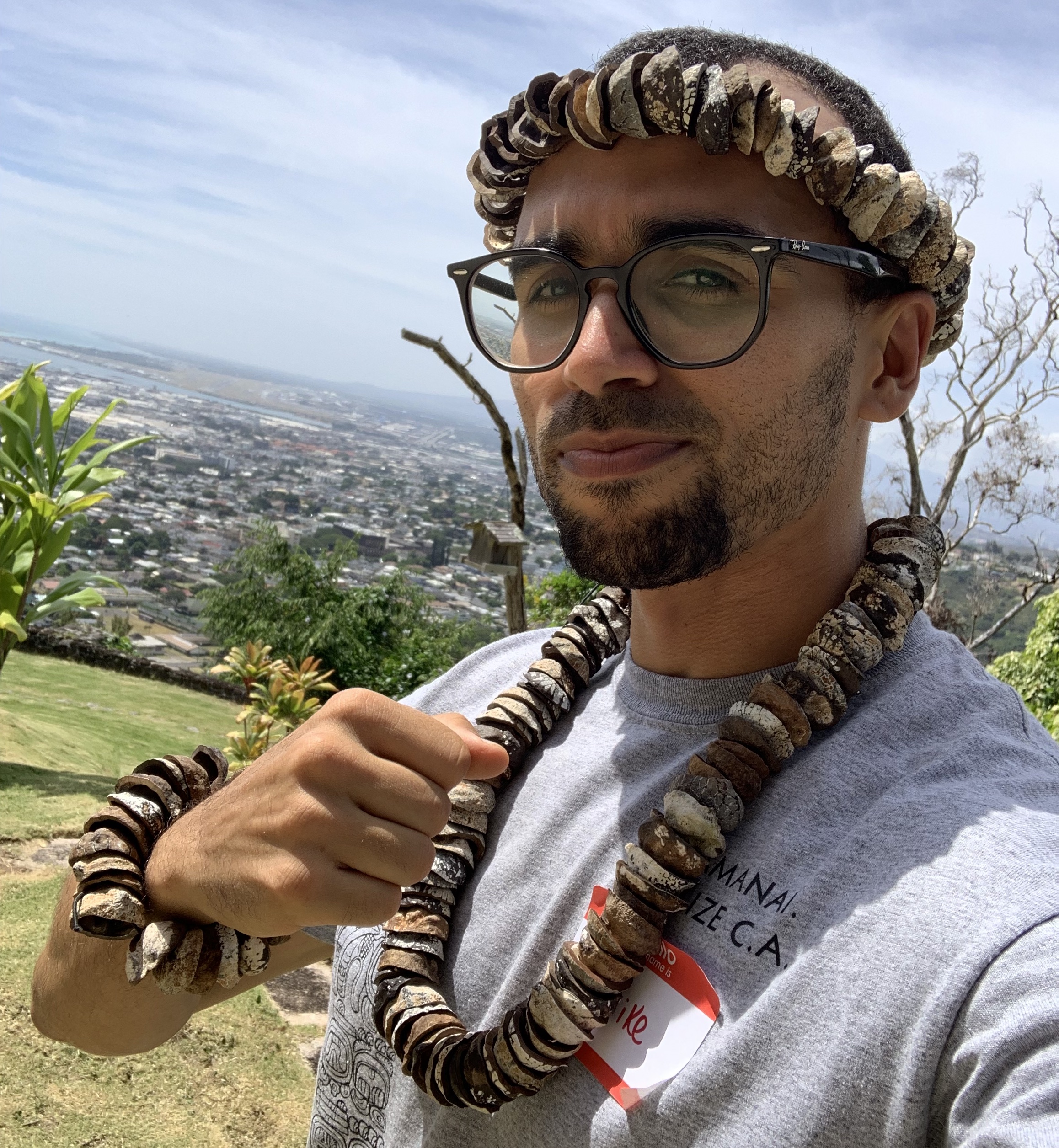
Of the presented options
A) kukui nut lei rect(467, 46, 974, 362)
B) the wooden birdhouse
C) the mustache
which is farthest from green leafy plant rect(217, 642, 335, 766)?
kukui nut lei rect(467, 46, 974, 362)

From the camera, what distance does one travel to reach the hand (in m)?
1.17

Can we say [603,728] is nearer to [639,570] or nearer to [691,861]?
[639,570]

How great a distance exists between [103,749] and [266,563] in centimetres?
769

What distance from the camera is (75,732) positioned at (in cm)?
718

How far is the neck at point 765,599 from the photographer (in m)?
1.55

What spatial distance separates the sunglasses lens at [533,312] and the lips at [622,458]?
182 mm

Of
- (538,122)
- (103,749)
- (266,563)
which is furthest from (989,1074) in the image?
(266,563)

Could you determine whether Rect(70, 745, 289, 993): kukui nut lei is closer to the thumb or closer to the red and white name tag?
the thumb

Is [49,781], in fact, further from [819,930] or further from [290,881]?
[819,930]

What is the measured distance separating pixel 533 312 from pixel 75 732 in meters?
6.59

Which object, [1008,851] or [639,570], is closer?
[1008,851]

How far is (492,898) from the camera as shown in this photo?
5.13ft

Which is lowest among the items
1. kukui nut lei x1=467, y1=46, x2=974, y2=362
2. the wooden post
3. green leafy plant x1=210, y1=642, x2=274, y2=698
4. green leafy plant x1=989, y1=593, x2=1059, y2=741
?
green leafy plant x1=210, y1=642, x2=274, y2=698

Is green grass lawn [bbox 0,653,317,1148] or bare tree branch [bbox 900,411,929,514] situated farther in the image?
bare tree branch [bbox 900,411,929,514]
